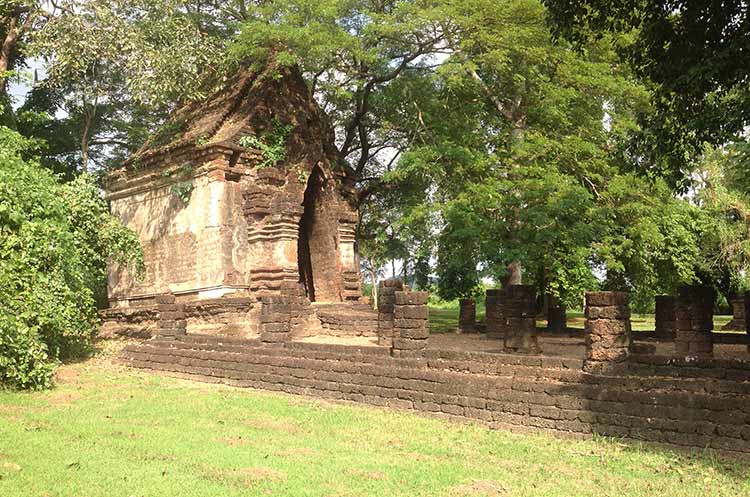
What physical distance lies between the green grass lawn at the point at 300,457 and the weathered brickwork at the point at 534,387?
28 cm

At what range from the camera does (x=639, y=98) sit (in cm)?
1709

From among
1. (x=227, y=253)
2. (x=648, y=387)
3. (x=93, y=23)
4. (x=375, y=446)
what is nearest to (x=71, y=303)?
(x=227, y=253)

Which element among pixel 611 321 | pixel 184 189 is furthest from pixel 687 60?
pixel 184 189

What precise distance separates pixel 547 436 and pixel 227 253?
10.4m

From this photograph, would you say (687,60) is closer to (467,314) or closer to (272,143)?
(272,143)

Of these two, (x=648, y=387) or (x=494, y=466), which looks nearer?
(x=494, y=466)

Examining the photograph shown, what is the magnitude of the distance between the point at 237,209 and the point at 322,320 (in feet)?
11.3

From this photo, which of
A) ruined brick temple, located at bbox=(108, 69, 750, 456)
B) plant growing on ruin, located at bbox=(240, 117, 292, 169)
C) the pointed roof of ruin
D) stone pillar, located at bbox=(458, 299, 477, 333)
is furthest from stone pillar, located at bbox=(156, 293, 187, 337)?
stone pillar, located at bbox=(458, 299, 477, 333)

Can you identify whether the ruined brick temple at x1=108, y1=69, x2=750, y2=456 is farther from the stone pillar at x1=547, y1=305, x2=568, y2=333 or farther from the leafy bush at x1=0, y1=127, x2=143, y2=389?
the leafy bush at x1=0, y1=127, x2=143, y2=389

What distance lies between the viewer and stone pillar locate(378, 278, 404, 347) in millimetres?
12570

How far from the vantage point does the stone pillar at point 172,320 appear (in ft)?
45.0

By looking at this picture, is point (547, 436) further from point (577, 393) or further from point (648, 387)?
point (648, 387)

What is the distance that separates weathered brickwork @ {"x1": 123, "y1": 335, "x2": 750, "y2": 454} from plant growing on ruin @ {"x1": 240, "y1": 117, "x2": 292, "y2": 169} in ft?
22.2

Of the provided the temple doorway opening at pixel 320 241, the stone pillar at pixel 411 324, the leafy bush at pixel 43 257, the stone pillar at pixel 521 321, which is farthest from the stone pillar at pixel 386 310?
the leafy bush at pixel 43 257
